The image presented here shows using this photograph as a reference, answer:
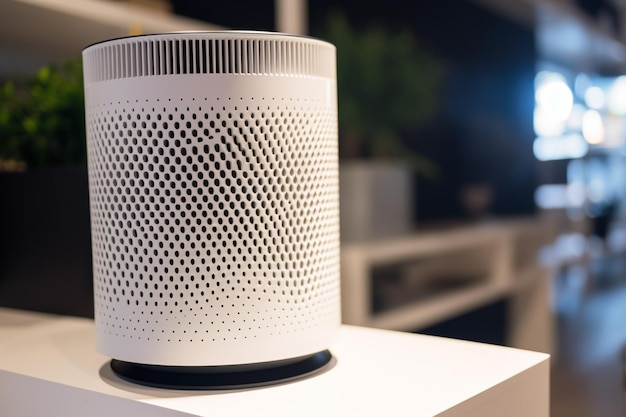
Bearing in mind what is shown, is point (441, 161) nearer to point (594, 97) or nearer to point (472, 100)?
point (472, 100)

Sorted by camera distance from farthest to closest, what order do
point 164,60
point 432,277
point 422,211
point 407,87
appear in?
point 422,211
point 432,277
point 407,87
point 164,60

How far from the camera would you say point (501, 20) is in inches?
147

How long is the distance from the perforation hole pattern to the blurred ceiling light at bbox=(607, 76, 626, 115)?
358 centimetres

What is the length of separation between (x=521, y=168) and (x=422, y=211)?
95 centimetres

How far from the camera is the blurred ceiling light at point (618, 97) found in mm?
3717

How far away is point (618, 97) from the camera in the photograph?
3775mm

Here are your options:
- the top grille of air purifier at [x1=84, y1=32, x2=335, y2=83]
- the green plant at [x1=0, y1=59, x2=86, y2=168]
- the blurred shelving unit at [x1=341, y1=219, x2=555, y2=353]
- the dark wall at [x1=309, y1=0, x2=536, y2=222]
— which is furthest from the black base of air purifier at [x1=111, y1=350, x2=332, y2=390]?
the dark wall at [x1=309, y1=0, x2=536, y2=222]

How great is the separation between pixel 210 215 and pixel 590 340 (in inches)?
104

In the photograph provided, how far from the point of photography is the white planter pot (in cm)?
199

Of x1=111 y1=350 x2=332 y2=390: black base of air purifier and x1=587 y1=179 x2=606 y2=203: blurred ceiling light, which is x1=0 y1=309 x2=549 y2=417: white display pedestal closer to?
x1=111 y1=350 x2=332 y2=390: black base of air purifier

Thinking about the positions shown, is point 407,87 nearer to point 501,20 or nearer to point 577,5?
point 501,20

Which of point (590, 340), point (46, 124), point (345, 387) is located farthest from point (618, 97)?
point (345, 387)

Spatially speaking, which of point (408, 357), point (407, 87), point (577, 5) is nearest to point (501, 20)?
point (577, 5)

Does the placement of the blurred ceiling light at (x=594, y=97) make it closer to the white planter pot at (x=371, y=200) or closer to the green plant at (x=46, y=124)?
the white planter pot at (x=371, y=200)
